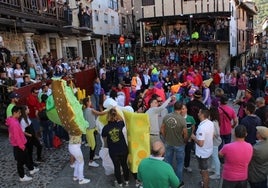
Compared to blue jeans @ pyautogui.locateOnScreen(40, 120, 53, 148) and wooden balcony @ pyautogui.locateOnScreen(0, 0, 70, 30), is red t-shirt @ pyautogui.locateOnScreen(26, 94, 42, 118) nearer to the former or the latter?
blue jeans @ pyautogui.locateOnScreen(40, 120, 53, 148)

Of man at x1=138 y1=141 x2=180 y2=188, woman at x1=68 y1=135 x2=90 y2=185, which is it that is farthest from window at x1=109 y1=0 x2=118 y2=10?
man at x1=138 y1=141 x2=180 y2=188

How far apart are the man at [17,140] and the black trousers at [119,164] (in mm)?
2066

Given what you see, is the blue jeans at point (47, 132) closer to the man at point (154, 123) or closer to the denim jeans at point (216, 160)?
the man at point (154, 123)

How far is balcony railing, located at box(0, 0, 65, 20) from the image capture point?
554 inches

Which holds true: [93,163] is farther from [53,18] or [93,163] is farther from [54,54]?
[54,54]

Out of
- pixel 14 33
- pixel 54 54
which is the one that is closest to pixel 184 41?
pixel 54 54

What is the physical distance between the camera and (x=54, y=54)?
67.4 ft

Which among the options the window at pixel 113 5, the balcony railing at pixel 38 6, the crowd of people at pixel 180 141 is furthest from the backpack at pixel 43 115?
the window at pixel 113 5

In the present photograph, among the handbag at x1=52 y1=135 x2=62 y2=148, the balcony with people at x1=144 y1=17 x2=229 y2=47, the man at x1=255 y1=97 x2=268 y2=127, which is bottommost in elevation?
the handbag at x1=52 y1=135 x2=62 y2=148

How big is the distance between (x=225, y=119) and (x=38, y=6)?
12.6 m

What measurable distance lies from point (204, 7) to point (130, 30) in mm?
10232

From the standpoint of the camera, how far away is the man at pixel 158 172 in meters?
3.93

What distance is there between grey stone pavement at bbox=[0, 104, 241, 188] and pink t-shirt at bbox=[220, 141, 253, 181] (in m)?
1.88

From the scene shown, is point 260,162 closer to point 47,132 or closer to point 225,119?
point 225,119
